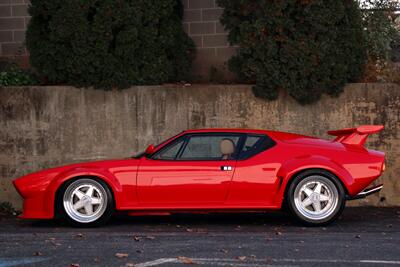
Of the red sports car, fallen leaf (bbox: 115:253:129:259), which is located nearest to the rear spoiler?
the red sports car

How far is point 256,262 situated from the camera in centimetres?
703

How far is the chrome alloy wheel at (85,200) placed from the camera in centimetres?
965

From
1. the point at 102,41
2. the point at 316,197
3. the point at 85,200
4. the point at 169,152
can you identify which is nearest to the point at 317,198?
the point at 316,197

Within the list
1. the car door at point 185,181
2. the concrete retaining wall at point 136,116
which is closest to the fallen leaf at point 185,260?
the car door at point 185,181

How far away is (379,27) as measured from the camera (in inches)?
542

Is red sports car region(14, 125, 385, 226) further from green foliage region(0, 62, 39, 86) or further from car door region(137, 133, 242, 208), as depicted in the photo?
green foliage region(0, 62, 39, 86)

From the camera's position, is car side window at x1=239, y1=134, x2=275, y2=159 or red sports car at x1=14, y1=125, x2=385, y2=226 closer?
red sports car at x1=14, y1=125, x2=385, y2=226

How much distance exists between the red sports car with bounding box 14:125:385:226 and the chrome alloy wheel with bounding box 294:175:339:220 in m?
0.01

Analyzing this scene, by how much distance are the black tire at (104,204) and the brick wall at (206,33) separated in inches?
183

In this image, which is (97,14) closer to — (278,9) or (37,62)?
(37,62)

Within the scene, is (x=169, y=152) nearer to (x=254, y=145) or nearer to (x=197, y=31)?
(x=254, y=145)

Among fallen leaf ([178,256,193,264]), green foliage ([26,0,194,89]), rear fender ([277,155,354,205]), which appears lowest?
fallen leaf ([178,256,193,264])

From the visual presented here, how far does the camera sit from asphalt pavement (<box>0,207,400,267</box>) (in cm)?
715

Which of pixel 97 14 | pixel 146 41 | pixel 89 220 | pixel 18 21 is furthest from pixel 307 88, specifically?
pixel 18 21
